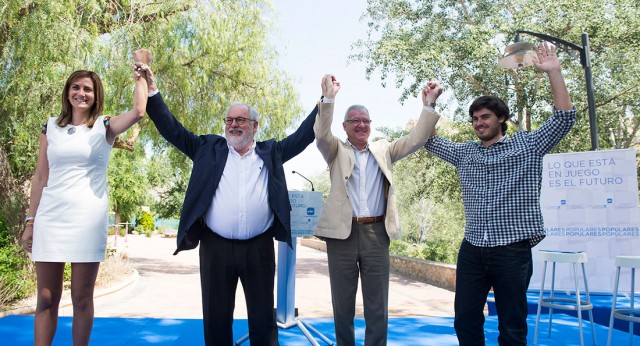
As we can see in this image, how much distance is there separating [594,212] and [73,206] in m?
6.30

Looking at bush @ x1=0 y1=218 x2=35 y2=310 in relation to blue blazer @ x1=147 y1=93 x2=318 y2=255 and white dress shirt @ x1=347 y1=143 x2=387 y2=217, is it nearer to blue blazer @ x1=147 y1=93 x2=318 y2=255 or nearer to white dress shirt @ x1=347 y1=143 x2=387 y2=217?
blue blazer @ x1=147 y1=93 x2=318 y2=255

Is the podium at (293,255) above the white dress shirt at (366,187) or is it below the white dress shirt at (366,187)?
below

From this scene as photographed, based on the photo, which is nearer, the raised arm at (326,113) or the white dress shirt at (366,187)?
the raised arm at (326,113)

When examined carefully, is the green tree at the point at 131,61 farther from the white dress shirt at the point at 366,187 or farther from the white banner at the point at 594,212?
the white banner at the point at 594,212

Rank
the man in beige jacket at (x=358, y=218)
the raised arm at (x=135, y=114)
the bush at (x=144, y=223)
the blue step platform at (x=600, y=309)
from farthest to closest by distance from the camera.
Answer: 1. the bush at (x=144, y=223)
2. the blue step platform at (x=600, y=309)
3. the man in beige jacket at (x=358, y=218)
4. the raised arm at (x=135, y=114)

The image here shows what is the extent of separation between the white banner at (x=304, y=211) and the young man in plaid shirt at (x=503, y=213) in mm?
1874

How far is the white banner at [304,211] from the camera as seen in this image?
14.9 ft

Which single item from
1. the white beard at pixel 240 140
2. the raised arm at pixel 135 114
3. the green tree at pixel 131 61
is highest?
the green tree at pixel 131 61

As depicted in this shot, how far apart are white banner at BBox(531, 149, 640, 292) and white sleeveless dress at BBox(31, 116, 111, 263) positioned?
5.64m

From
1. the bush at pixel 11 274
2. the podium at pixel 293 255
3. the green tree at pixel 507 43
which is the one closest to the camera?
the podium at pixel 293 255

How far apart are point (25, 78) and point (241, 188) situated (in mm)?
6232

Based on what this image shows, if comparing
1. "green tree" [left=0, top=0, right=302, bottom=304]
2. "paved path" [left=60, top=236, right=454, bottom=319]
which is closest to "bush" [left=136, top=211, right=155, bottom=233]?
"paved path" [left=60, top=236, right=454, bottom=319]

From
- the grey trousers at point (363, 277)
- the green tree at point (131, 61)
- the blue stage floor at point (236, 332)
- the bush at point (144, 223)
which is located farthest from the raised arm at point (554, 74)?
the bush at point (144, 223)

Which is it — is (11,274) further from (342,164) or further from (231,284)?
(342,164)
